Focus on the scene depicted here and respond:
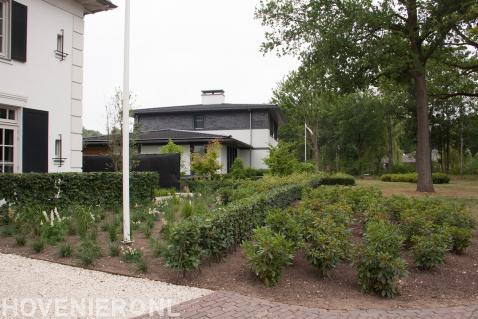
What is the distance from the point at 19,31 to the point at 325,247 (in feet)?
28.3

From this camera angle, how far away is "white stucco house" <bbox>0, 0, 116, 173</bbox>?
32.2 feet

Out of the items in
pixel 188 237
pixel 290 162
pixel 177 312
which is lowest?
pixel 177 312

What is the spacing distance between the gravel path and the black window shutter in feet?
18.9

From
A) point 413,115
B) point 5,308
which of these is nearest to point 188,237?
point 5,308

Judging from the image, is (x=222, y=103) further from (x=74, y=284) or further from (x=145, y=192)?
(x=74, y=284)

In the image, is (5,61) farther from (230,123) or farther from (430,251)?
(230,123)

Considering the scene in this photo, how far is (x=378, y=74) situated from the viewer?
2294cm

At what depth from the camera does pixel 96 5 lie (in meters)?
12.2

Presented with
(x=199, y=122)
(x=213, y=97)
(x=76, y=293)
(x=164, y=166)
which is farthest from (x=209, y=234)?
(x=213, y=97)

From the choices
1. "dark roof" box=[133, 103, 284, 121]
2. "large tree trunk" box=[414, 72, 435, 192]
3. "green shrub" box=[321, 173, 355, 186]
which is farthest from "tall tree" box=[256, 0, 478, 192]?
"dark roof" box=[133, 103, 284, 121]

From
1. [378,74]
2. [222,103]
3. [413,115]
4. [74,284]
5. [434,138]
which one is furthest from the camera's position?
[434,138]

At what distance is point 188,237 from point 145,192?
732cm

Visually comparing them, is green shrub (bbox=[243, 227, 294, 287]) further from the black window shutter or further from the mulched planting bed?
the black window shutter

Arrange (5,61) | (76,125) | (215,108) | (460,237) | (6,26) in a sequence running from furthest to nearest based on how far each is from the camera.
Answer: (215,108), (76,125), (6,26), (5,61), (460,237)
